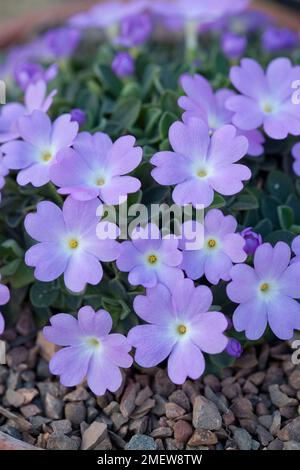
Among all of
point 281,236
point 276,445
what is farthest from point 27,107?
point 276,445

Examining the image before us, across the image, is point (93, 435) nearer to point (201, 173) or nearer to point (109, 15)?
point (201, 173)

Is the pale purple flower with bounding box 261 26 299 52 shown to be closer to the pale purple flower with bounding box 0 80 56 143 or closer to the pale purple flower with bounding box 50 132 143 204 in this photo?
the pale purple flower with bounding box 0 80 56 143

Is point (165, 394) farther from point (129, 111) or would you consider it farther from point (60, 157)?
point (129, 111)

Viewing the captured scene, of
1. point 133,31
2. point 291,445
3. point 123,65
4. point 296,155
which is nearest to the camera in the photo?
point 291,445

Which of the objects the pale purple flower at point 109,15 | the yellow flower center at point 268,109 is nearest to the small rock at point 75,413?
the yellow flower center at point 268,109
